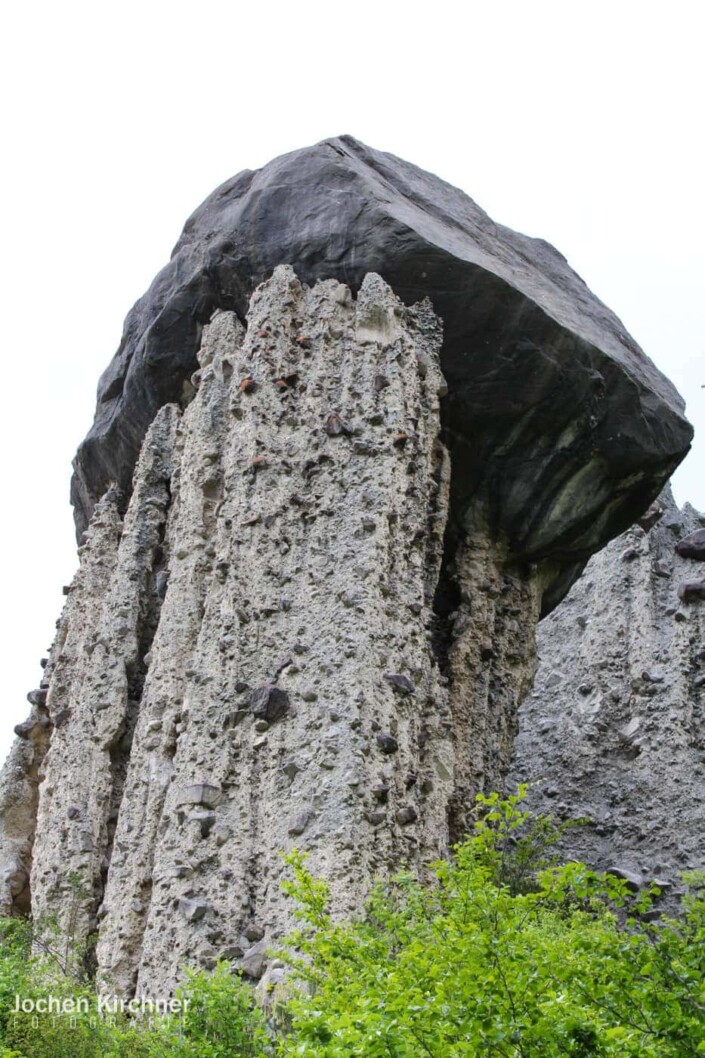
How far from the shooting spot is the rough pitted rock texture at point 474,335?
10.8 m

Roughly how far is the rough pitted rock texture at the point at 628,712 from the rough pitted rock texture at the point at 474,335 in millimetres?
3829

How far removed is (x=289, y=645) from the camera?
9.00 meters

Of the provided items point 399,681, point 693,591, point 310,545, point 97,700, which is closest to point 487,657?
point 310,545

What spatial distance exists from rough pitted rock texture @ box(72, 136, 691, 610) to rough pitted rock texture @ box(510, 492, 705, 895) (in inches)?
151

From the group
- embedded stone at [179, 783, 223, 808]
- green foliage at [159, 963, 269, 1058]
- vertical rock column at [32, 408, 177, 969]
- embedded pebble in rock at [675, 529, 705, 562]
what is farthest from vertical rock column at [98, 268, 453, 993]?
embedded pebble in rock at [675, 529, 705, 562]

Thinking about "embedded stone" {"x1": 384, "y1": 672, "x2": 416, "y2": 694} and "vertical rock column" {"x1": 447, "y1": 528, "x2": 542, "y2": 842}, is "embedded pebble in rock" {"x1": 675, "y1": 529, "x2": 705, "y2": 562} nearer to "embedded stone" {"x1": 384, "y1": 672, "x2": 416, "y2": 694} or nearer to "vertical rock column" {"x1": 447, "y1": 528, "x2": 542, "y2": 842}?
"vertical rock column" {"x1": 447, "y1": 528, "x2": 542, "y2": 842}

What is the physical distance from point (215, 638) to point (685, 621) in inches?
350

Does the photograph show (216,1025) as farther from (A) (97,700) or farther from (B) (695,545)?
(B) (695,545)

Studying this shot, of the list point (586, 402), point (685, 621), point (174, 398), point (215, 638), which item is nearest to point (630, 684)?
point (685, 621)

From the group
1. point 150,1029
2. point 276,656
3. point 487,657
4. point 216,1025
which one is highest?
point 487,657

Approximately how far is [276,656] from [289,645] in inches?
5.0

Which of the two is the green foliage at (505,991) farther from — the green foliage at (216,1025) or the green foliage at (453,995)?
the green foliage at (216,1025)

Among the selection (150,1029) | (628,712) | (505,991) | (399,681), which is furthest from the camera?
(628,712)

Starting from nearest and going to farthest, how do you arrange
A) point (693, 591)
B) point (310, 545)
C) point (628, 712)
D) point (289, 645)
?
1. point (289, 645)
2. point (310, 545)
3. point (628, 712)
4. point (693, 591)
